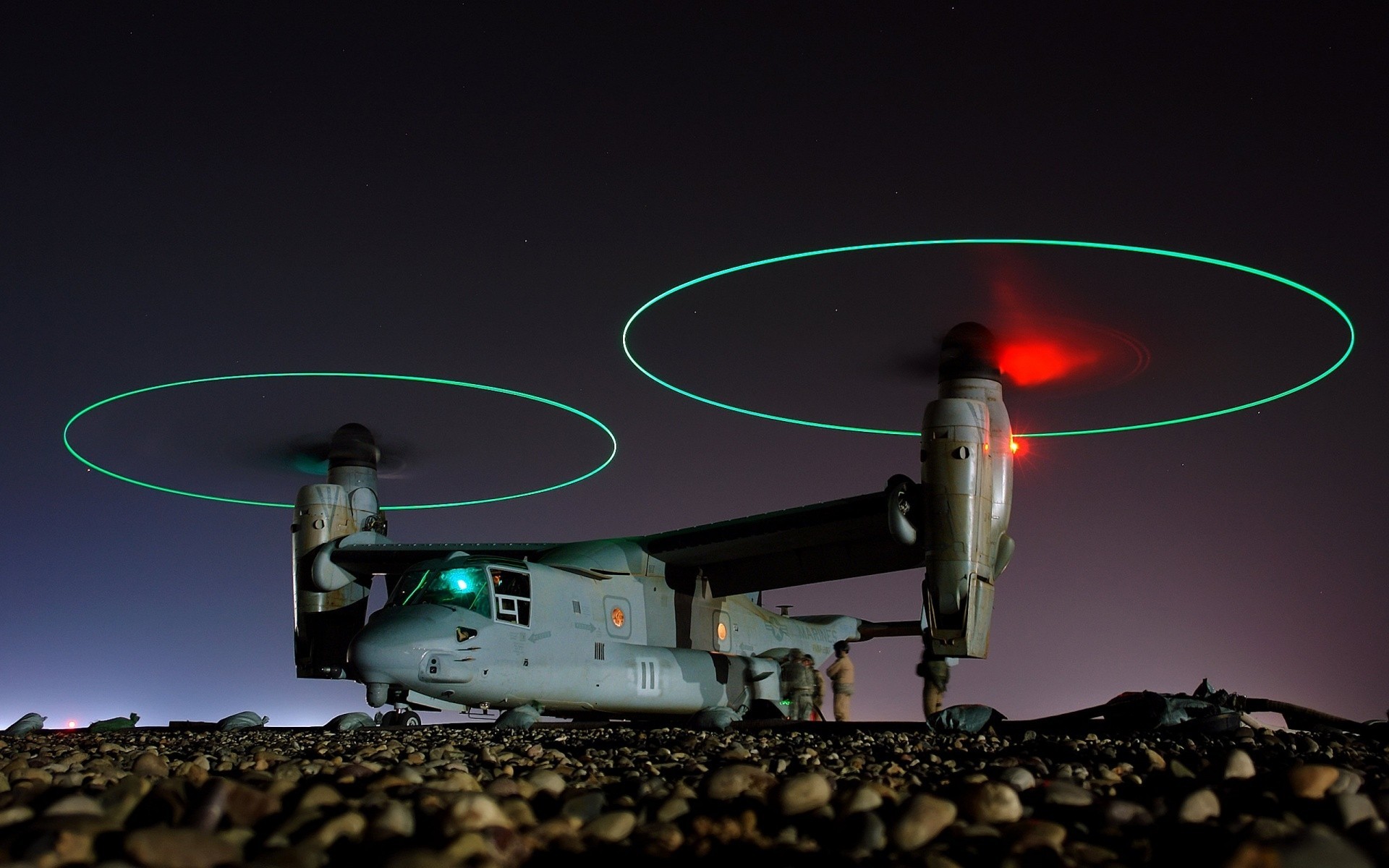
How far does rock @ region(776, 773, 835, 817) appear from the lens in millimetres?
2938

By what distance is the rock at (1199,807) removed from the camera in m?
2.73

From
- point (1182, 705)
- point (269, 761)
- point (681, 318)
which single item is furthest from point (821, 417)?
point (269, 761)

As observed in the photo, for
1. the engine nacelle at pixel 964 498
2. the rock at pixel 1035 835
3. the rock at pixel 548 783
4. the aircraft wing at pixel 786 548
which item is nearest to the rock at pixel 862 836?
the rock at pixel 1035 835

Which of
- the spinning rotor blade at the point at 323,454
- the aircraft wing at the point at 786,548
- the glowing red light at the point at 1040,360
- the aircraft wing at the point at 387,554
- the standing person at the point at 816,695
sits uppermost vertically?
the spinning rotor blade at the point at 323,454

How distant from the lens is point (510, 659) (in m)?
13.3

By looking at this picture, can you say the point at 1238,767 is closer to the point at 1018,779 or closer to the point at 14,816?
the point at 1018,779

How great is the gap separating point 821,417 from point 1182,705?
297 inches

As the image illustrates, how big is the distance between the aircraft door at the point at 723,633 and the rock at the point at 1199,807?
1499 cm

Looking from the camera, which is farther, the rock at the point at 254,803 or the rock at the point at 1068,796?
the rock at the point at 1068,796

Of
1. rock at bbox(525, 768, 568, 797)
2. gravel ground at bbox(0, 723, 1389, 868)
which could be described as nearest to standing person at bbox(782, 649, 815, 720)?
gravel ground at bbox(0, 723, 1389, 868)

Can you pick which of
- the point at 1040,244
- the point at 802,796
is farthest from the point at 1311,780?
the point at 1040,244

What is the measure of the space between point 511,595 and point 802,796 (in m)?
11.1

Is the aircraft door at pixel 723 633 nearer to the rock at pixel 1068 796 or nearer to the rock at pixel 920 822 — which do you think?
the rock at pixel 1068 796

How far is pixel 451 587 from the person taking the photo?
13.5 metres
